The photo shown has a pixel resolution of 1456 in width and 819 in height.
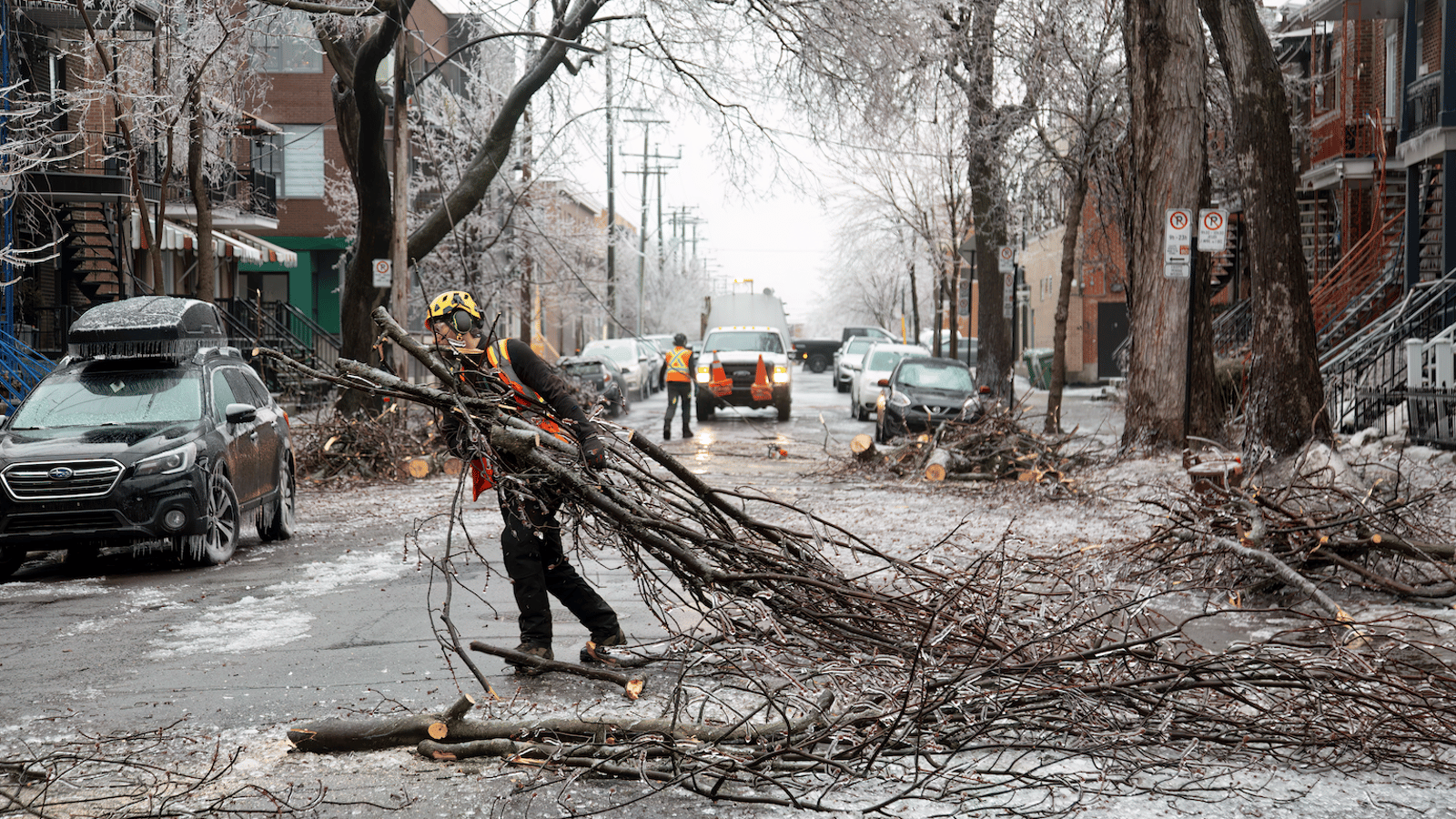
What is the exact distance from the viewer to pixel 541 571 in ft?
20.9

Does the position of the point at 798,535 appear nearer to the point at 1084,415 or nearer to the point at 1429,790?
the point at 1429,790

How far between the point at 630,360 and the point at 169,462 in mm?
27613

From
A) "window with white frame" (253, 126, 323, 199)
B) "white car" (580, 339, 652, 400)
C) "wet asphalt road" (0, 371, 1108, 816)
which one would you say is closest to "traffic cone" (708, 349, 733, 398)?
"white car" (580, 339, 652, 400)

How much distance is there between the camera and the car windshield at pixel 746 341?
92.1 feet

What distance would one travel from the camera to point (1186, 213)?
14.2 m

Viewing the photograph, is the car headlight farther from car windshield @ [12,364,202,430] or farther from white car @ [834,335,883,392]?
white car @ [834,335,883,392]

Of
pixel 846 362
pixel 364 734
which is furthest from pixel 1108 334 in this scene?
pixel 364 734

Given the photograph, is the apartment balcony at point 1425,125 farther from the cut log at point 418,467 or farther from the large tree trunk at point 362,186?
the cut log at point 418,467

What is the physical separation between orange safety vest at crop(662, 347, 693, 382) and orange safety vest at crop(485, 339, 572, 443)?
1525 centimetres

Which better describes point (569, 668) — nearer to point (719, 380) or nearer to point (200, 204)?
point (200, 204)

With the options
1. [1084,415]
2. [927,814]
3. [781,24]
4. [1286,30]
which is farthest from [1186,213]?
[1286,30]

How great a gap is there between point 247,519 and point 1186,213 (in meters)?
9.92

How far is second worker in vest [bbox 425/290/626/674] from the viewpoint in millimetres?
6145

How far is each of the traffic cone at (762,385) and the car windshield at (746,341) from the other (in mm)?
987
